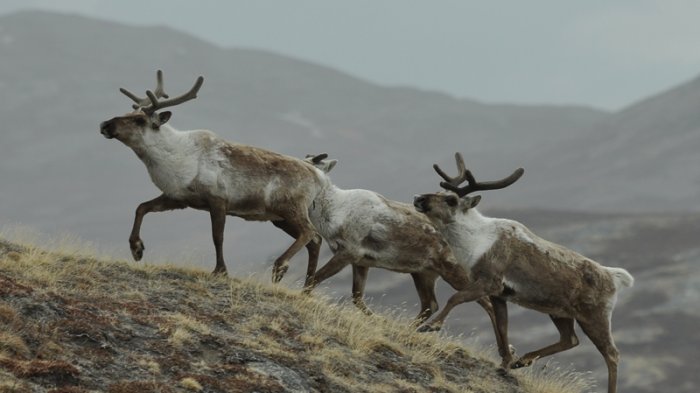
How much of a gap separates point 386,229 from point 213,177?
9.25ft

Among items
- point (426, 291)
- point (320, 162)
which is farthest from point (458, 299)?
point (320, 162)

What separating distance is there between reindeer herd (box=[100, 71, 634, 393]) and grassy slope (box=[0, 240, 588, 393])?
24.9 inches

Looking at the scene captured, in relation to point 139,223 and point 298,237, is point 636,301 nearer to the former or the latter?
point 298,237

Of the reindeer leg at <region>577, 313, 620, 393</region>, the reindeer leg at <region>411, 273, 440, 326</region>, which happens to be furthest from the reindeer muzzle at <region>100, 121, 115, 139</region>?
the reindeer leg at <region>577, 313, 620, 393</region>

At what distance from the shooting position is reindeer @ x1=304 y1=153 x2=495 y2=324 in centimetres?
1727

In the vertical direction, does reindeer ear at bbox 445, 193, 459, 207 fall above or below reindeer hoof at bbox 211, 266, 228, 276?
above

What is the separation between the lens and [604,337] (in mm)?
16516

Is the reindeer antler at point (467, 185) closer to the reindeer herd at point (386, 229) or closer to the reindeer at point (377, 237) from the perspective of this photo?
the reindeer herd at point (386, 229)

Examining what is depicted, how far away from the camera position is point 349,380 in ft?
45.5

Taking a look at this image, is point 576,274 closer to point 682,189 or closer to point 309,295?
point 309,295

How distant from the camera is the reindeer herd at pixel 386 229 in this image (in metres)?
16.2

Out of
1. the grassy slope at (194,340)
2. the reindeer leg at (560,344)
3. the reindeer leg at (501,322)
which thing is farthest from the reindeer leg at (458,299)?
the reindeer leg at (560,344)

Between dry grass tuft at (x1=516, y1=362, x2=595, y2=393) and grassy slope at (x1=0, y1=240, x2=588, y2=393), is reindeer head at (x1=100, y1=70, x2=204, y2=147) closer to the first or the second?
grassy slope at (x1=0, y1=240, x2=588, y2=393)

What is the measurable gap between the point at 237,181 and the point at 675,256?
7731 cm
